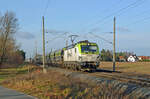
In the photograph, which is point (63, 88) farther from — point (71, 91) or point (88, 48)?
point (88, 48)

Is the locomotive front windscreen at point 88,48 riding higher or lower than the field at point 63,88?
higher

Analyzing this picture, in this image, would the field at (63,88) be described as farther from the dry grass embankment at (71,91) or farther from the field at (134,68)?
the field at (134,68)

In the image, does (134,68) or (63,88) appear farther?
(134,68)

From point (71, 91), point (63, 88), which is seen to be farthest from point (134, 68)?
point (71, 91)

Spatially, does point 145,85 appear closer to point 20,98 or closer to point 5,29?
point 20,98

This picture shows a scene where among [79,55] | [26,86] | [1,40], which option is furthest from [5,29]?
[26,86]

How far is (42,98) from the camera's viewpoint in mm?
9523

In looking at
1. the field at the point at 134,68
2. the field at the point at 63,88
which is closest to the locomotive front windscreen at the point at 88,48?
the field at the point at 134,68

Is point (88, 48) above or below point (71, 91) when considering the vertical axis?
above

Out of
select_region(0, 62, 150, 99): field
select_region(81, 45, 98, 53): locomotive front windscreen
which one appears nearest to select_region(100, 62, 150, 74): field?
select_region(81, 45, 98, 53): locomotive front windscreen

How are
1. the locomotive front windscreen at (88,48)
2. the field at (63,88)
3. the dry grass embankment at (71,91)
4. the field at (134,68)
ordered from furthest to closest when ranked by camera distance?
the field at (134,68) → the locomotive front windscreen at (88,48) → the field at (63,88) → the dry grass embankment at (71,91)

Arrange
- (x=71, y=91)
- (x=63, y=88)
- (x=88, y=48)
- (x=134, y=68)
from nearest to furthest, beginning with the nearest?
(x=71, y=91) < (x=63, y=88) < (x=88, y=48) < (x=134, y=68)

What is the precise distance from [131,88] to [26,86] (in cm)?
683

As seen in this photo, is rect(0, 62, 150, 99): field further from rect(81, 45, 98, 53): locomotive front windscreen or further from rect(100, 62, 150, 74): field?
rect(100, 62, 150, 74): field
